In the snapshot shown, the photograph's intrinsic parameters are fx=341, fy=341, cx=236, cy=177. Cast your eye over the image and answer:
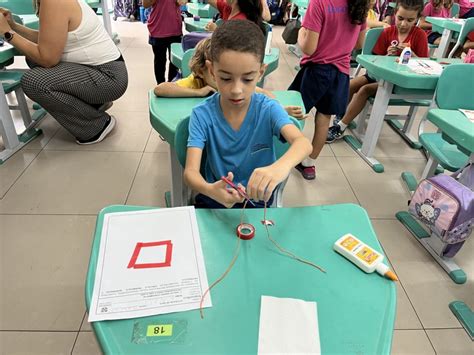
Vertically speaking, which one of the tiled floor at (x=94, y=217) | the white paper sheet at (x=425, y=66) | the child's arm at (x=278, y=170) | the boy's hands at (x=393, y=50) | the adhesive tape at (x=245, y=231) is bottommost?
the tiled floor at (x=94, y=217)

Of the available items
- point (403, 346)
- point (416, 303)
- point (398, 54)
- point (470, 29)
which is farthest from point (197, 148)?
point (470, 29)

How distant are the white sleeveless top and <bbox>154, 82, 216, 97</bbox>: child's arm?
40.6 inches

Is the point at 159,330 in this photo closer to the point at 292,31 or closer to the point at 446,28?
the point at 292,31

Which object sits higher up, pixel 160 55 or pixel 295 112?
pixel 295 112

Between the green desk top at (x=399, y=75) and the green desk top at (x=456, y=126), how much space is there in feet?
1.49

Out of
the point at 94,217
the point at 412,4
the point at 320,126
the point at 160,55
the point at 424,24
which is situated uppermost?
the point at 412,4

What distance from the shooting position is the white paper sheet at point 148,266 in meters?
0.62

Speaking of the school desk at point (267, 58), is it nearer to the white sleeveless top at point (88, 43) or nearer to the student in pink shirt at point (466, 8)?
the white sleeveless top at point (88, 43)

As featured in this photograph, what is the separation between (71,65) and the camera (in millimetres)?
2258

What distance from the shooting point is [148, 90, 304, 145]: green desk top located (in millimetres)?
1329

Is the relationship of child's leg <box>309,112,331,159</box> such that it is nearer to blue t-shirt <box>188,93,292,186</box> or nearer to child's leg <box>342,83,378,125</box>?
child's leg <box>342,83,378,125</box>

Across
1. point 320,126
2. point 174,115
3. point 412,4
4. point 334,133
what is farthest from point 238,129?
point 412,4

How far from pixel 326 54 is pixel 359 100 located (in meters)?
0.82

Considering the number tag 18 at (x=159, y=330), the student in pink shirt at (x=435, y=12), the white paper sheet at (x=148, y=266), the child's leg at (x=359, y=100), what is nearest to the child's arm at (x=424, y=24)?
the student in pink shirt at (x=435, y=12)
